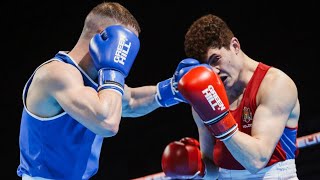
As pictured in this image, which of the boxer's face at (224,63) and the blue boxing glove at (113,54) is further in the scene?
the boxer's face at (224,63)

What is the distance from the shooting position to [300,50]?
17.6 ft

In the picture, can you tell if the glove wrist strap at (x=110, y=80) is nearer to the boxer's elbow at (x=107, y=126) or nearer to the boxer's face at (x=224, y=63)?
the boxer's elbow at (x=107, y=126)

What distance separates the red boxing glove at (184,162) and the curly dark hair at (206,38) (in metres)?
0.53

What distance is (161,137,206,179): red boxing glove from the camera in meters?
2.75

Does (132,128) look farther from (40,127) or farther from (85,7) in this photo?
(40,127)

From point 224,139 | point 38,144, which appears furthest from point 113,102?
point 224,139

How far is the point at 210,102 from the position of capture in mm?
2316

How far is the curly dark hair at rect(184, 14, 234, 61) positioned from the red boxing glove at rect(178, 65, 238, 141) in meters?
0.34

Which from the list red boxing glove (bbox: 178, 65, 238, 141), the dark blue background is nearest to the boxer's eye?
red boxing glove (bbox: 178, 65, 238, 141)

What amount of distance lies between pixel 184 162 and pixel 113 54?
838 mm

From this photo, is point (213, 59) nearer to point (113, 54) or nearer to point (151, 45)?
point (113, 54)

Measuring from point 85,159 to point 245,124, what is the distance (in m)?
0.85

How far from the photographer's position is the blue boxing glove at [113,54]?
2.22 metres

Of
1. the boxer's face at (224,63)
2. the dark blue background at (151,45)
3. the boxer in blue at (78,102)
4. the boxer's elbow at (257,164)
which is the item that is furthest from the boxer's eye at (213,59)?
the dark blue background at (151,45)
